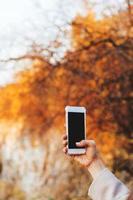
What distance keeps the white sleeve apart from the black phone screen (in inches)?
10.9

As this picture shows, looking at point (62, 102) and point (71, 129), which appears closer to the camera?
point (71, 129)

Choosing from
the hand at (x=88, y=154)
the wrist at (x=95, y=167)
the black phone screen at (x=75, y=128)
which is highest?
the black phone screen at (x=75, y=128)

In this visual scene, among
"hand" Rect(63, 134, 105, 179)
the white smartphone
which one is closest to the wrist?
"hand" Rect(63, 134, 105, 179)

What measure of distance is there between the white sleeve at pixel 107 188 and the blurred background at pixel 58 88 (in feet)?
8.83

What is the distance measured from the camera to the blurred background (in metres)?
3.87

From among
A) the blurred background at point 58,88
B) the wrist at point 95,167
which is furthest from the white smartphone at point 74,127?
the blurred background at point 58,88

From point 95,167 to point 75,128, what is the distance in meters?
0.29

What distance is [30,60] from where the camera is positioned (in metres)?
3.97

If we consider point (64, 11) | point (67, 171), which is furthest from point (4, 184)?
point (64, 11)

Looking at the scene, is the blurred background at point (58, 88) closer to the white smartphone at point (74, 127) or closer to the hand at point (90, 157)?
the white smartphone at point (74, 127)

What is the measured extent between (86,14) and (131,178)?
115 cm

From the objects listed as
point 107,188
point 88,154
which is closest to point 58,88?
point 88,154

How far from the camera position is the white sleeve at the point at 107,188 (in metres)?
1.13

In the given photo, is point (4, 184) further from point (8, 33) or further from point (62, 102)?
point (8, 33)
